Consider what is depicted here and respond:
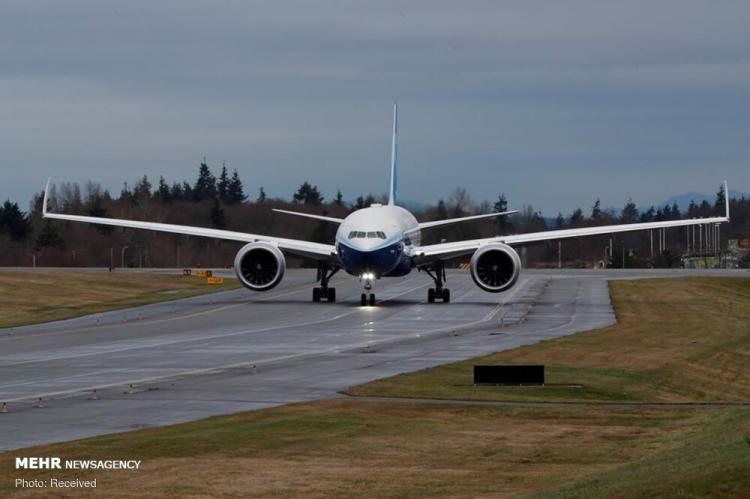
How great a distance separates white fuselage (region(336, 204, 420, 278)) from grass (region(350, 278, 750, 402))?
1164 centimetres

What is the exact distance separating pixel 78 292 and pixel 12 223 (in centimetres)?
8870

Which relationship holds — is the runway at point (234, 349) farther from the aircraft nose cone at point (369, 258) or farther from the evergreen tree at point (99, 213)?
the evergreen tree at point (99, 213)

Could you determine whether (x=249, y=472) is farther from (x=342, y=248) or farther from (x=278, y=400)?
(x=342, y=248)

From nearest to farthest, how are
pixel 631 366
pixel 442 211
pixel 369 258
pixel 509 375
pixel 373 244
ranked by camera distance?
pixel 509 375 < pixel 631 366 < pixel 373 244 < pixel 369 258 < pixel 442 211

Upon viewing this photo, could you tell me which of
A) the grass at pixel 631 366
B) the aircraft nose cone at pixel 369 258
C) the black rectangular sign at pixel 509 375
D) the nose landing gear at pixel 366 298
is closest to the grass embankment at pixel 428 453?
the black rectangular sign at pixel 509 375

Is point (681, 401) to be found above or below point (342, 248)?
below

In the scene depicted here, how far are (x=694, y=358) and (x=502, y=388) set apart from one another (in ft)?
42.4

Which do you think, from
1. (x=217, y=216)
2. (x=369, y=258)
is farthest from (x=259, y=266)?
(x=217, y=216)

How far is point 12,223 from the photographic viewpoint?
18238 cm

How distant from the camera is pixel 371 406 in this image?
35.3m

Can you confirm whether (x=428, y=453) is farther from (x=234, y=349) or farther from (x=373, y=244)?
(x=373, y=244)


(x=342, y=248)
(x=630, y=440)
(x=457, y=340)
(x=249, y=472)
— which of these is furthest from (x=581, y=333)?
(x=249, y=472)

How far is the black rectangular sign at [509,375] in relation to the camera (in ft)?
134

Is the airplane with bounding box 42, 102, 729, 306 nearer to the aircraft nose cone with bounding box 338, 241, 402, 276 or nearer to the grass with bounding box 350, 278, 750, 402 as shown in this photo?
the aircraft nose cone with bounding box 338, 241, 402, 276
